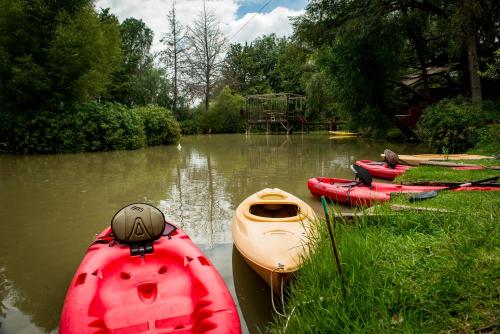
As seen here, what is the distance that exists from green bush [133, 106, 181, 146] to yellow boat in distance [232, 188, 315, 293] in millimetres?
16378

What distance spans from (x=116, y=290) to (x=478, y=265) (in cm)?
261

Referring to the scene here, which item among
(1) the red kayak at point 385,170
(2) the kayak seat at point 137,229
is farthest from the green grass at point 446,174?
(2) the kayak seat at point 137,229

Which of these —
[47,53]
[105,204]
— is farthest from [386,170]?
[47,53]

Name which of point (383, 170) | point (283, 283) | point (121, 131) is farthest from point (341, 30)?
point (283, 283)

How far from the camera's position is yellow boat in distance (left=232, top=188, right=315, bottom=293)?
3143 mm

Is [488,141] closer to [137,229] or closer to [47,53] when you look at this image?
[137,229]

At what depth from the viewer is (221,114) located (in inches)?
1300

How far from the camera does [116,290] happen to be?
9.98ft

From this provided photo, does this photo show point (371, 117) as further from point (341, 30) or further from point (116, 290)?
point (116, 290)

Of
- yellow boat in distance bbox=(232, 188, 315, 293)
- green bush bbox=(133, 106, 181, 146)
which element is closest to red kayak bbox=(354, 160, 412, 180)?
yellow boat in distance bbox=(232, 188, 315, 293)

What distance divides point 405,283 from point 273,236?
160 centimetres

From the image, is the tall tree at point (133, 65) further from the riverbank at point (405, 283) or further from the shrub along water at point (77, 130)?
the riverbank at point (405, 283)

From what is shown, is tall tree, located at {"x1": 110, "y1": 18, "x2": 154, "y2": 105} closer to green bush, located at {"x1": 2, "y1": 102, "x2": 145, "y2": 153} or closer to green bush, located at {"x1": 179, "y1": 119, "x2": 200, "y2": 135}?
green bush, located at {"x1": 179, "y1": 119, "x2": 200, "y2": 135}

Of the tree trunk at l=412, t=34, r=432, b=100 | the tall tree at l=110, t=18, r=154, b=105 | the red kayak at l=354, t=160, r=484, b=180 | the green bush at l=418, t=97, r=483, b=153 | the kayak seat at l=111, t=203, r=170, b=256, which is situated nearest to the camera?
the kayak seat at l=111, t=203, r=170, b=256
